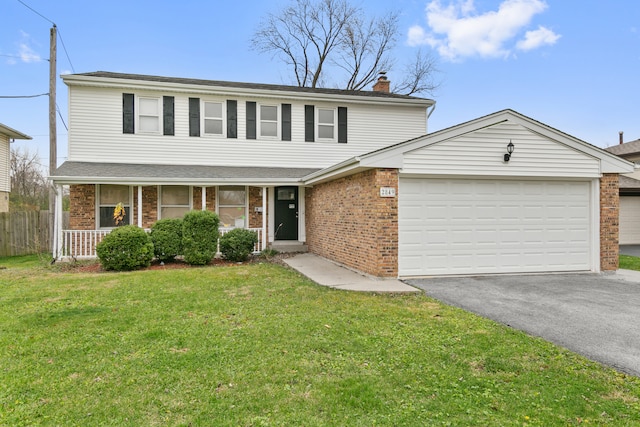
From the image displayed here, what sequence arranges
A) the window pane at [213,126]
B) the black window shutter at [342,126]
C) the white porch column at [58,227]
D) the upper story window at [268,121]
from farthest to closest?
the black window shutter at [342,126]
the upper story window at [268,121]
the window pane at [213,126]
the white porch column at [58,227]

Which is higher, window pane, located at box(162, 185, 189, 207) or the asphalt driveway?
window pane, located at box(162, 185, 189, 207)

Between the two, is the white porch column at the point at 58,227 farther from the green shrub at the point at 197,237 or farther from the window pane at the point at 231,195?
the window pane at the point at 231,195

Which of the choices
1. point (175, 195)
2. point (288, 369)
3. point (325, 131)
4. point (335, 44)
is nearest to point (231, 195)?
point (175, 195)

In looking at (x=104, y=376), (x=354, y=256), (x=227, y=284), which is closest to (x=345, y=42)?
(x=354, y=256)

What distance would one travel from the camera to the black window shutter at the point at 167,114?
12.9 metres

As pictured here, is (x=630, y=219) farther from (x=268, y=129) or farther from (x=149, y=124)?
(x=149, y=124)

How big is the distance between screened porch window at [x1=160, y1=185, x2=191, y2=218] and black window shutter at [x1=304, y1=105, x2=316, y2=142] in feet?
15.1

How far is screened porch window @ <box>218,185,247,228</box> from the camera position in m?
13.0

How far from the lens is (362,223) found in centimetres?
847

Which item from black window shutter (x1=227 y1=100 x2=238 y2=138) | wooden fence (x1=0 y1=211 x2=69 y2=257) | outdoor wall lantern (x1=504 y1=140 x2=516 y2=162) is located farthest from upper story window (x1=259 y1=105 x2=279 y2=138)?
wooden fence (x1=0 y1=211 x2=69 y2=257)

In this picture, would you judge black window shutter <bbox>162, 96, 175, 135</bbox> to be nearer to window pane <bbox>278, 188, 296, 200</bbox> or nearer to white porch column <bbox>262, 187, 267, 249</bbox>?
white porch column <bbox>262, 187, 267, 249</bbox>

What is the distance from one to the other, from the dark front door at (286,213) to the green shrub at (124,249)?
15.3ft

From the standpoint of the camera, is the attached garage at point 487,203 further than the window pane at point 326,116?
No

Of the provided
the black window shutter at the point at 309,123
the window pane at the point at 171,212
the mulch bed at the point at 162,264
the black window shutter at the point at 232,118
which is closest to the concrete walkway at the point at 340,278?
the mulch bed at the point at 162,264
